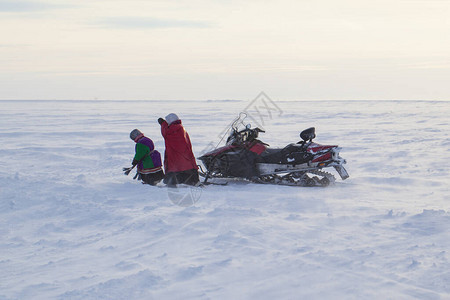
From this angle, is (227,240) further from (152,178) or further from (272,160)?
(152,178)

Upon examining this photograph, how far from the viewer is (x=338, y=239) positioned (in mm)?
5473

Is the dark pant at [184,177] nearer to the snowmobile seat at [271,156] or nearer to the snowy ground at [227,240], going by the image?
the snowy ground at [227,240]

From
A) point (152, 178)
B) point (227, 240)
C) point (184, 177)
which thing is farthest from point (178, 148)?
point (227, 240)

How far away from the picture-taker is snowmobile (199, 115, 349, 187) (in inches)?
353

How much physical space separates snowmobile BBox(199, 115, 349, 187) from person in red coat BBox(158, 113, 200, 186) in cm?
39

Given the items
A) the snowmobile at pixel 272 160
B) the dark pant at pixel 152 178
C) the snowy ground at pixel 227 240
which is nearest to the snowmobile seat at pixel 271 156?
the snowmobile at pixel 272 160

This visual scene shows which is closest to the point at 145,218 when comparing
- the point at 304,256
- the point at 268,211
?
the point at 268,211

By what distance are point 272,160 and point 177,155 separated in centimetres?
178

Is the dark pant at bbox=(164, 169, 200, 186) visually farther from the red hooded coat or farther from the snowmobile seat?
the snowmobile seat

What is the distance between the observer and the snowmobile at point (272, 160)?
8.98 metres

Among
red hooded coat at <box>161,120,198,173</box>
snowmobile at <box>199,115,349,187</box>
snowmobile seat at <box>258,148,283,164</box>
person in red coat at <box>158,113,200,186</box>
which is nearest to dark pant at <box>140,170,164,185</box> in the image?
person in red coat at <box>158,113,200,186</box>

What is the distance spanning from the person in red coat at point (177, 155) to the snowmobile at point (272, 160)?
15.5 inches

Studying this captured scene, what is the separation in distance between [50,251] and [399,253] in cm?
369

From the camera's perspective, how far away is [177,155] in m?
8.95
